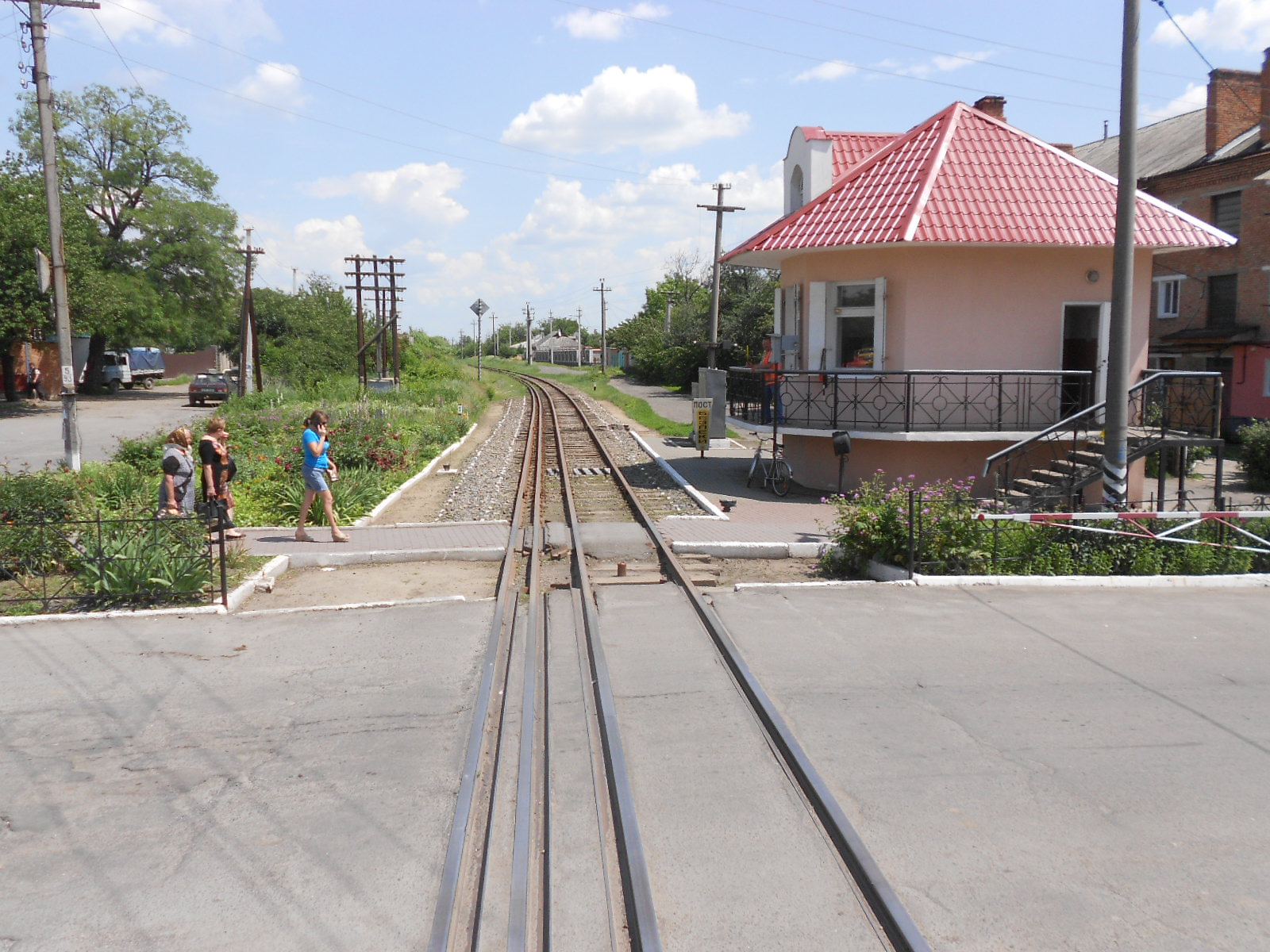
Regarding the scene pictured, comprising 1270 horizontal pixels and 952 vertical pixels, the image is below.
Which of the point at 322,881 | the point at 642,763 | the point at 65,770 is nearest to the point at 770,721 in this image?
the point at 642,763

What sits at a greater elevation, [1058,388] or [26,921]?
[1058,388]

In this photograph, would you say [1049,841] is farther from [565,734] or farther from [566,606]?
[566,606]

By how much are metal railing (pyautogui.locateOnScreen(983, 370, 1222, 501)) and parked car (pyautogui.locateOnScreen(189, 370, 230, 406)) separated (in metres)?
39.1

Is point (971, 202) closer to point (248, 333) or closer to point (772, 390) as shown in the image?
point (772, 390)

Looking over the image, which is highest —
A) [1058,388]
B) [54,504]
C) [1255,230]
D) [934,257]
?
[1255,230]

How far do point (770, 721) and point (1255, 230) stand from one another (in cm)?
2878

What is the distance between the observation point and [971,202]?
1595 cm

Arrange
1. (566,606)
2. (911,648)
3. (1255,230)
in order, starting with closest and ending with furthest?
(911,648) → (566,606) → (1255,230)

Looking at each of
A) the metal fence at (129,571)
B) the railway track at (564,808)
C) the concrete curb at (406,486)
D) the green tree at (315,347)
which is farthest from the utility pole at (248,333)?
the railway track at (564,808)

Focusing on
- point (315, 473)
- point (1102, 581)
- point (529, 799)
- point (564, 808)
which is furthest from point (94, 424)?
point (564, 808)

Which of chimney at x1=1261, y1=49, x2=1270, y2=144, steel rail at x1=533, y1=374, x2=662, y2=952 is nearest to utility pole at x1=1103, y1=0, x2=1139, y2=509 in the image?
steel rail at x1=533, y1=374, x2=662, y2=952

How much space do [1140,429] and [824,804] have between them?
11.0m

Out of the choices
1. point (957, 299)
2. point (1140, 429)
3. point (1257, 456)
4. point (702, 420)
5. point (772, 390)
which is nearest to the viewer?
point (1140, 429)

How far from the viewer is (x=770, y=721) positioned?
244 inches
